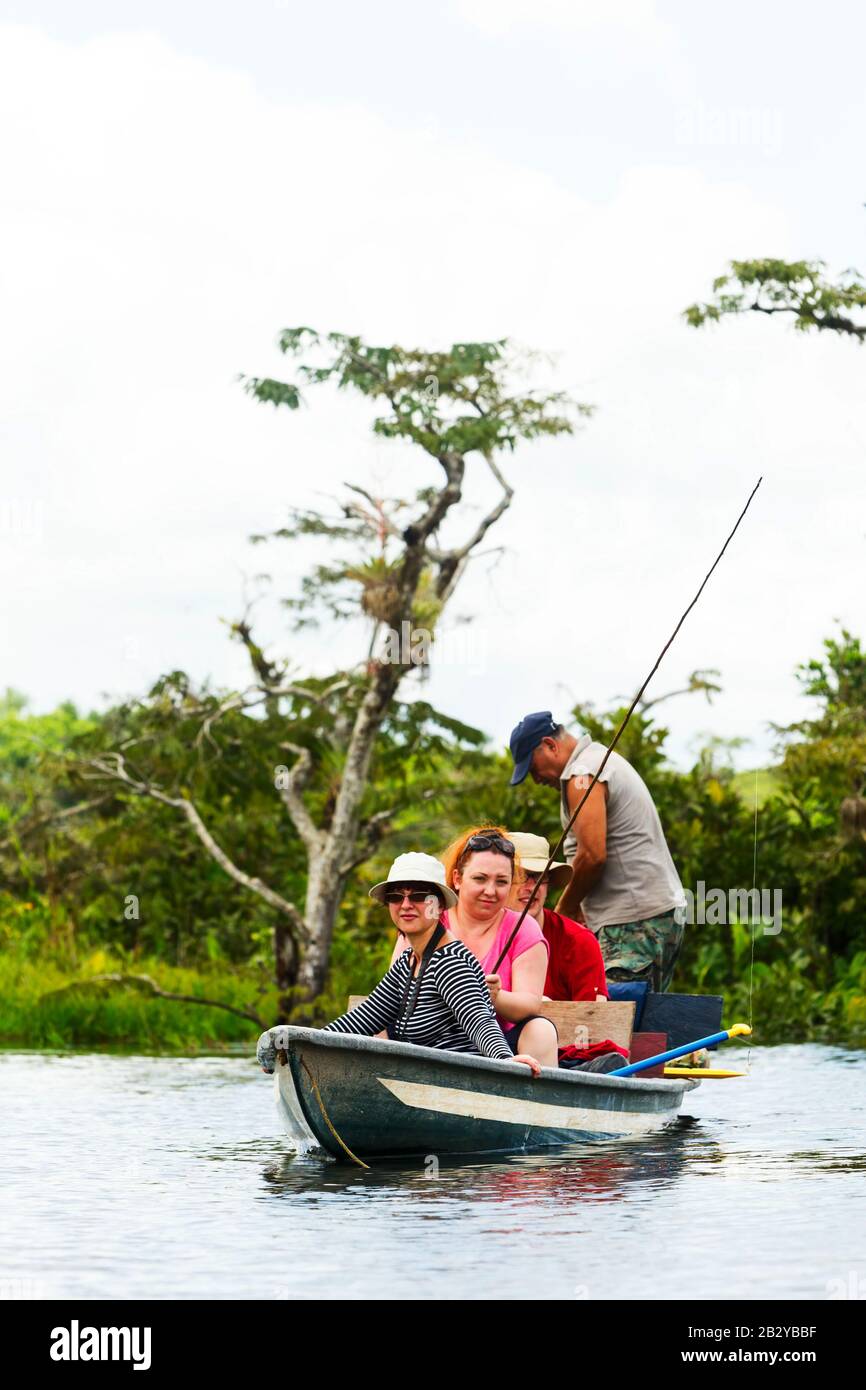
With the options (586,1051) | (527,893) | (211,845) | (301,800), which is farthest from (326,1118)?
(301,800)

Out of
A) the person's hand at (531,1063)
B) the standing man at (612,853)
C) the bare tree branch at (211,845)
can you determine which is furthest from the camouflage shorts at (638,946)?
the bare tree branch at (211,845)

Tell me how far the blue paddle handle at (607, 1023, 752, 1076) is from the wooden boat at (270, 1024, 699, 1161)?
1.16ft

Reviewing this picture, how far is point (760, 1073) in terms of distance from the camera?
16.1 m

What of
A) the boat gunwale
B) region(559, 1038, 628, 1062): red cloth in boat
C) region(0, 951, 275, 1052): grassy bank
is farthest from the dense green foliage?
the boat gunwale

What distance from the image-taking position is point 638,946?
1148 centimetres

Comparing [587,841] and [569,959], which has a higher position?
[587,841]

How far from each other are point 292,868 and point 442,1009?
14.0 meters

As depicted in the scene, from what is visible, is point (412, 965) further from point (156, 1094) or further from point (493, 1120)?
point (156, 1094)

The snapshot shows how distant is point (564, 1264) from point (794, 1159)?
11.7ft

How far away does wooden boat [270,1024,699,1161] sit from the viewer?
8930 millimetres

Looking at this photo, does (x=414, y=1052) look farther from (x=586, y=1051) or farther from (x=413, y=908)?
(x=586, y=1051)

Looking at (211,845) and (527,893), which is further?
(211,845)
